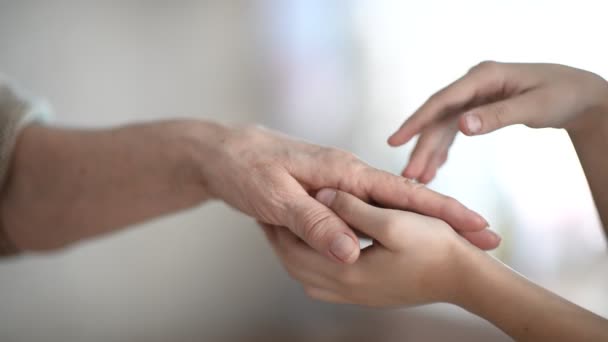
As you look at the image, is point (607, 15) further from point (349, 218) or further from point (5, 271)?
point (5, 271)

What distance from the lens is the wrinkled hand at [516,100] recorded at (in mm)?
538

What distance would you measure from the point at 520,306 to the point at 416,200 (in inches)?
5.9

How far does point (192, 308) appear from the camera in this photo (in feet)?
3.76

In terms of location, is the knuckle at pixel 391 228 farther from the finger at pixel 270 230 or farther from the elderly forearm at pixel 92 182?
the elderly forearm at pixel 92 182

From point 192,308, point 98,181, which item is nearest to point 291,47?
point 98,181

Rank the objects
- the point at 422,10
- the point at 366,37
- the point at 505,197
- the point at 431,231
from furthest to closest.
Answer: the point at 366,37, the point at 422,10, the point at 505,197, the point at 431,231

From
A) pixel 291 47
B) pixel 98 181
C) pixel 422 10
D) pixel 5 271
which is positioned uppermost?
pixel 422 10

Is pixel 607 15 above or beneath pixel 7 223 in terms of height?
above

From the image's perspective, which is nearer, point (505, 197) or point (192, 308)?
point (505, 197)

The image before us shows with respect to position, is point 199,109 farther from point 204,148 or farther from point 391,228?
point 391,228

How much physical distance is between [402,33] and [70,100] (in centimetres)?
76

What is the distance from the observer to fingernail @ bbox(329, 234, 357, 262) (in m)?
0.49

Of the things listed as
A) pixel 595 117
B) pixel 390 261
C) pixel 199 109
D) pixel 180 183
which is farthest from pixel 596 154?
pixel 199 109

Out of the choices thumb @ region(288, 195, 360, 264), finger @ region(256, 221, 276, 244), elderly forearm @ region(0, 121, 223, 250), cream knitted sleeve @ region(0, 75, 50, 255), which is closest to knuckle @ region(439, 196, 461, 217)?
thumb @ region(288, 195, 360, 264)
